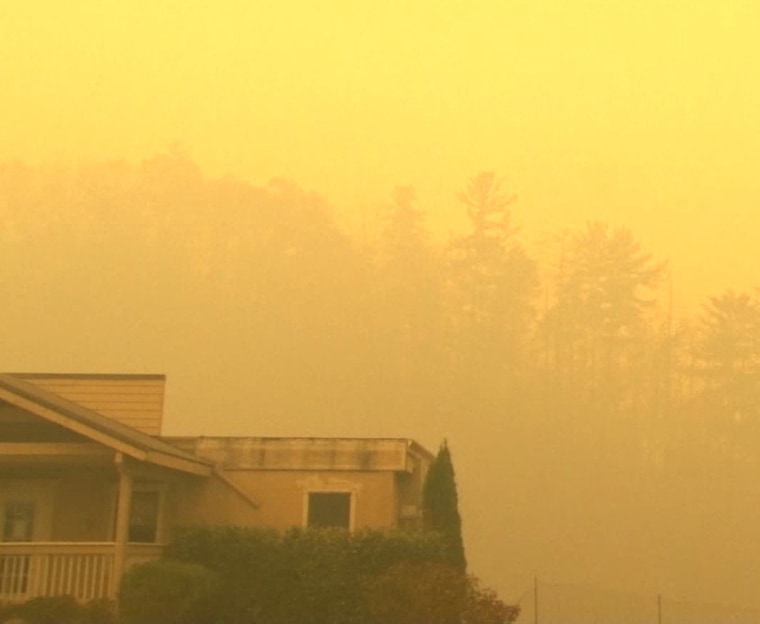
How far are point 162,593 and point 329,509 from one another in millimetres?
5171

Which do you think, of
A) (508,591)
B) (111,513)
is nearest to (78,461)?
(111,513)

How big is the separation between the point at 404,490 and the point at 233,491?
3574mm

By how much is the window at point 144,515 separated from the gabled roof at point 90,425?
196 cm

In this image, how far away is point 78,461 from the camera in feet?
85.0

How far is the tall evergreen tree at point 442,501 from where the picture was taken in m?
26.1

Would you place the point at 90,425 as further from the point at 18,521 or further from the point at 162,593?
the point at 18,521

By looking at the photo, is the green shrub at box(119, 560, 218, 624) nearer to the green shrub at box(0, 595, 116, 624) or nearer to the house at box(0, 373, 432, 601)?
the green shrub at box(0, 595, 116, 624)

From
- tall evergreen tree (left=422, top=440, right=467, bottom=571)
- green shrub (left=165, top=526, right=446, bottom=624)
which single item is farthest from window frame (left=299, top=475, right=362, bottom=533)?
green shrub (left=165, top=526, right=446, bottom=624)

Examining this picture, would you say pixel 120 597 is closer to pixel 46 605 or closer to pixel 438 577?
pixel 46 605

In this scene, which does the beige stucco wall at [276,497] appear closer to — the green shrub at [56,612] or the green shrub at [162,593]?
the green shrub at [162,593]

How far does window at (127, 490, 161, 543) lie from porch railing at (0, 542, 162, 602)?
187cm

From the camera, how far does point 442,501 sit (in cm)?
2636

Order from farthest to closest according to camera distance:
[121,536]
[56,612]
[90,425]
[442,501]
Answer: [442,501], [90,425], [121,536], [56,612]

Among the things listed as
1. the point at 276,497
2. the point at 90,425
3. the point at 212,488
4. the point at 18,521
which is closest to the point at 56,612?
the point at 90,425
